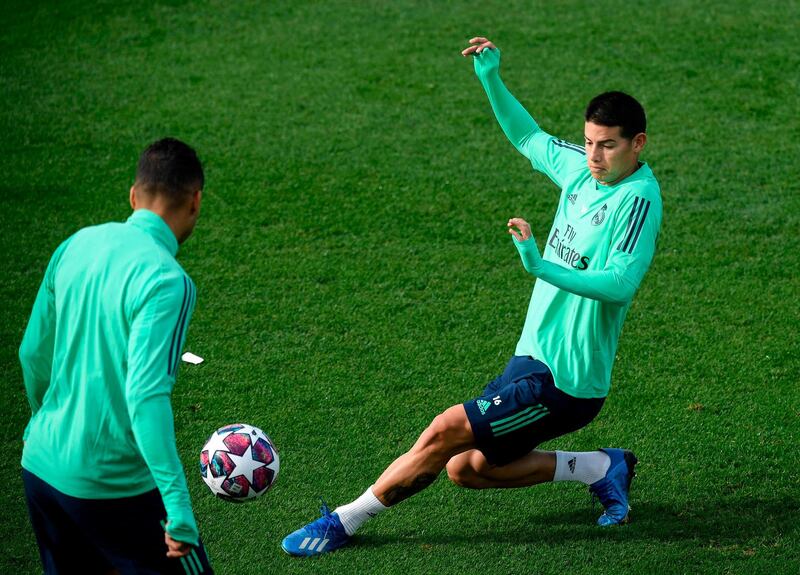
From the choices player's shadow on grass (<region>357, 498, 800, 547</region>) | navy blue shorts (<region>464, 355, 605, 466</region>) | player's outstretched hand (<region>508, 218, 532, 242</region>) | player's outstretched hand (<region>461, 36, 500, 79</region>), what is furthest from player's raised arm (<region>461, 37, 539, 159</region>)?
player's shadow on grass (<region>357, 498, 800, 547</region>)

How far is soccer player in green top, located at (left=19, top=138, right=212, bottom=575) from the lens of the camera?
381 cm

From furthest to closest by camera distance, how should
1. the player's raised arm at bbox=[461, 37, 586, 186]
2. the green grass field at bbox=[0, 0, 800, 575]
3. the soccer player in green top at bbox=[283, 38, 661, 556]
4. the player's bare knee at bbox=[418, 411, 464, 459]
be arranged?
the green grass field at bbox=[0, 0, 800, 575], the player's raised arm at bbox=[461, 37, 586, 186], the player's bare knee at bbox=[418, 411, 464, 459], the soccer player in green top at bbox=[283, 38, 661, 556]

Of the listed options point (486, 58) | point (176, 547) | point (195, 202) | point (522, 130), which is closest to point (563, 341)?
point (522, 130)

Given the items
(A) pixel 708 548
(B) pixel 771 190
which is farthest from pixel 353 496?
(B) pixel 771 190

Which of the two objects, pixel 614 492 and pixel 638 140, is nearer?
pixel 638 140

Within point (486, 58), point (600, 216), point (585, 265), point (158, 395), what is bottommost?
point (585, 265)

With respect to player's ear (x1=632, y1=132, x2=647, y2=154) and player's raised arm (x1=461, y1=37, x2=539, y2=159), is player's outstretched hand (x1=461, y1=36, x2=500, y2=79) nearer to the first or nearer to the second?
player's raised arm (x1=461, y1=37, x2=539, y2=159)

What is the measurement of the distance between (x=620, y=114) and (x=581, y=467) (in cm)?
205

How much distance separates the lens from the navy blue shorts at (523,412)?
5.55m

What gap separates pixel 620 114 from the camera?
5.35 metres

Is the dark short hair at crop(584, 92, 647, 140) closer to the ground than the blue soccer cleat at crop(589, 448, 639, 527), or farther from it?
farther from it

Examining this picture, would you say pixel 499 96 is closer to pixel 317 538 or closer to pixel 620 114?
pixel 620 114

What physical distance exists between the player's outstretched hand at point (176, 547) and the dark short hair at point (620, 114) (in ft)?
9.61

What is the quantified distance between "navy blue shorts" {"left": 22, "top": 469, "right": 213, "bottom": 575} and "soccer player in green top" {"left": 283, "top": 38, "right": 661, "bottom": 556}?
1669mm
